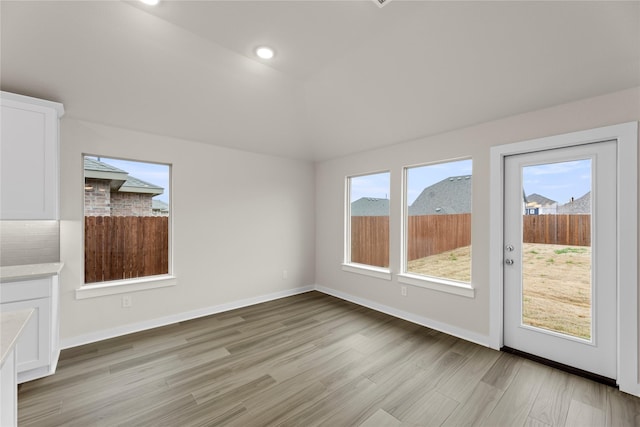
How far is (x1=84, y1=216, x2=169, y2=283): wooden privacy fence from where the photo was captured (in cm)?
308

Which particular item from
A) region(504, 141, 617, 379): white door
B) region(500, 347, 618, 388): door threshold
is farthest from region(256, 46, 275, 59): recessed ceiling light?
region(500, 347, 618, 388): door threshold

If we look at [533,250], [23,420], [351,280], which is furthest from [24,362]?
[533,250]

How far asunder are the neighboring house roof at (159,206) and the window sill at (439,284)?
3.25m

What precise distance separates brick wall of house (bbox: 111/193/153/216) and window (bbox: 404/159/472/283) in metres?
3.42

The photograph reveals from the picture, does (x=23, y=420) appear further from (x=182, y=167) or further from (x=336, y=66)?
(x=336, y=66)

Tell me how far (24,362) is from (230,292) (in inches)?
83.1

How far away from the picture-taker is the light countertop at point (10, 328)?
0.96m

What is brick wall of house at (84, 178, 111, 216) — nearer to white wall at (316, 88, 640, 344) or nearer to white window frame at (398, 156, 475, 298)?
white wall at (316, 88, 640, 344)

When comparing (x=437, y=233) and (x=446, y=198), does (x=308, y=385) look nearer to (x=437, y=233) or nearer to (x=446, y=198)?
(x=437, y=233)

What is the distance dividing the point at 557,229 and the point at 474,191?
0.81m

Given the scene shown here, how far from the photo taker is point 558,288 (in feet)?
8.54

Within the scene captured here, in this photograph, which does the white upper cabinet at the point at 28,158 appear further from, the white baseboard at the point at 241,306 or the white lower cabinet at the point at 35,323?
the white baseboard at the point at 241,306

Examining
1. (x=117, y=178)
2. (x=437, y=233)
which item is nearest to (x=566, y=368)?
(x=437, y=233)

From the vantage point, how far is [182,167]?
3607mm
